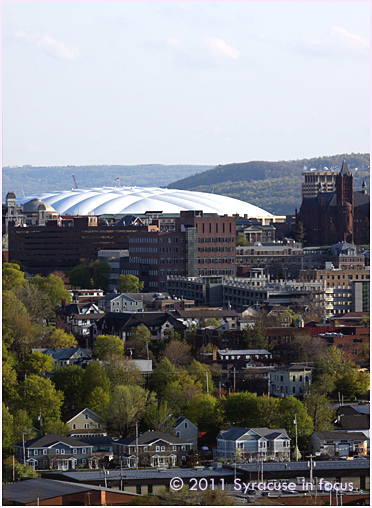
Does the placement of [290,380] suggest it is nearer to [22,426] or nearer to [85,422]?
[85,422]

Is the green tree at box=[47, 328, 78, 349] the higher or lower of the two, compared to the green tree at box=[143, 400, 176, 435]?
higher

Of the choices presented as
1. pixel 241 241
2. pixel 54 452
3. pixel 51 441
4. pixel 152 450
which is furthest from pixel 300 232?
pixel 54 452

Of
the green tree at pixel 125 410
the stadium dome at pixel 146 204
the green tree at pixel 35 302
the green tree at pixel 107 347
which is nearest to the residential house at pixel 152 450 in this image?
the green tree at pixel 125 410

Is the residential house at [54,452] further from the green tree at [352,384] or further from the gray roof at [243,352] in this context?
the gray roof at [243,352]

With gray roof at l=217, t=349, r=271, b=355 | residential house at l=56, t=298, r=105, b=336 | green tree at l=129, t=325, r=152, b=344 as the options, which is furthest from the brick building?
gray roof at l=217, t=349, r=271, b=355

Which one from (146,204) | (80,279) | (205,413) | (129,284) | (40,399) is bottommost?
(205,413)

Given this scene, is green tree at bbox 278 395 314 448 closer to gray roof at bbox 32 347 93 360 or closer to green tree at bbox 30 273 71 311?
gray roof at bbox 32 347 93 360

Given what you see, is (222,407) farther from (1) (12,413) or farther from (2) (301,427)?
(1) (12,413)
